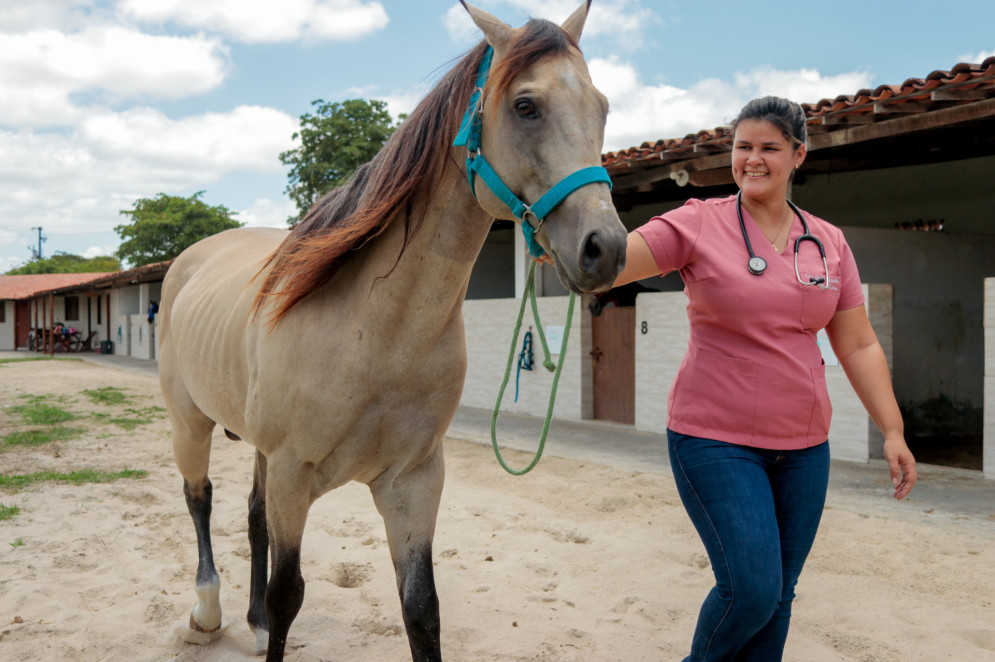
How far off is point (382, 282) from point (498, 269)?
1187cm

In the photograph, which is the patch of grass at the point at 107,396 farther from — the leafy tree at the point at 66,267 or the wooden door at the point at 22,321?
the leafy tree at the point at 66,267

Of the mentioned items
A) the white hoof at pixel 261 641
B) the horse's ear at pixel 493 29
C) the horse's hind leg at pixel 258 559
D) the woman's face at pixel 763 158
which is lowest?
the white hoof at pixel 261 641

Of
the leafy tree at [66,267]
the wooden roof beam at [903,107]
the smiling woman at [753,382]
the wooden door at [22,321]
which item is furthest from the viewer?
the leafy tree at [66,267]

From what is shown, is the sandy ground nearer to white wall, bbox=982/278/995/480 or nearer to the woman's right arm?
white wall, bbox=982/278/995/480

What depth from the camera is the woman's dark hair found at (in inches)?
71.9

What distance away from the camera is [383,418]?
2.05 metres

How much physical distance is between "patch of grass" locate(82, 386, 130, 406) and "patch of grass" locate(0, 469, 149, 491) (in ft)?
20.0

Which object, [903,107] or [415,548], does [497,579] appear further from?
[903,107]

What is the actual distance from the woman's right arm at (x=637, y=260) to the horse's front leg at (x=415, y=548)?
0.92m

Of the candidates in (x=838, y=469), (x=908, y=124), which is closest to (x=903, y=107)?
(x=908, y=124)

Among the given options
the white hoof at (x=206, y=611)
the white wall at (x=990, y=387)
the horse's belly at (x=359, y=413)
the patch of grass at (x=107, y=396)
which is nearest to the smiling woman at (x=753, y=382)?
the horse's belly at (x=359, y=413)

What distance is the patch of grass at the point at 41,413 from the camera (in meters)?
9.28

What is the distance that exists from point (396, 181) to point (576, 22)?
0.64m

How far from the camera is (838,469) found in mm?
5977
